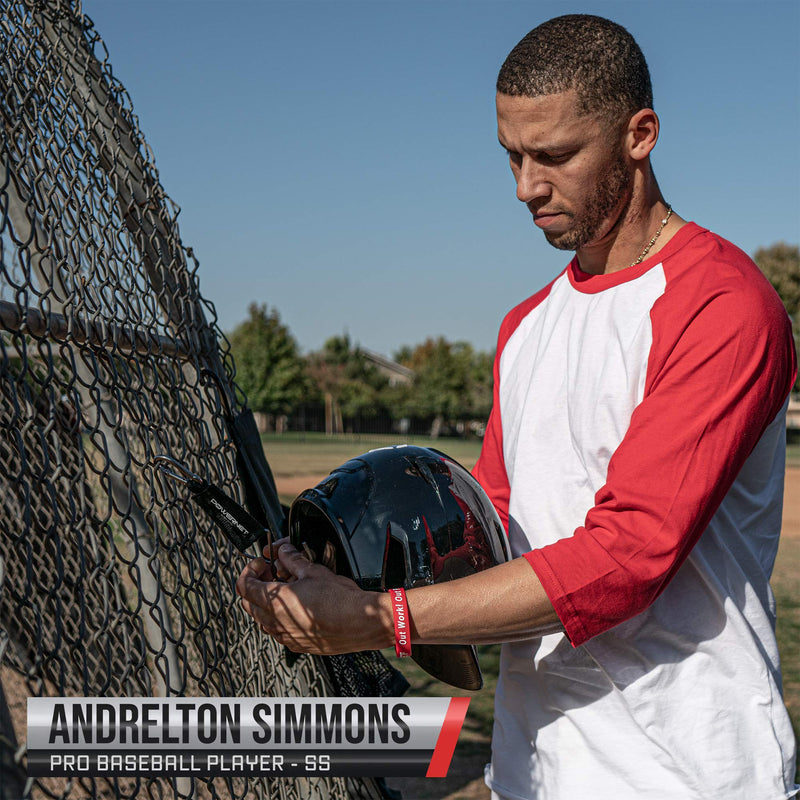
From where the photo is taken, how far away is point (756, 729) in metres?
1.88

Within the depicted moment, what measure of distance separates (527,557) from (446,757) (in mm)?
837

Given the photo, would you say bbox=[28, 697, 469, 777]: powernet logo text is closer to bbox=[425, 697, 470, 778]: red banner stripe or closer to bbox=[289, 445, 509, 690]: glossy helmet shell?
bbox=[425, 697, 470, 778]: red banner stripe

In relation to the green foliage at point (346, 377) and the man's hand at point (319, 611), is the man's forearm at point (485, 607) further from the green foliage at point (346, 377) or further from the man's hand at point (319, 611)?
the green foliage at point (346, 377)

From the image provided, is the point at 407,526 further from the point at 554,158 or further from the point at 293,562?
the point at 554,158

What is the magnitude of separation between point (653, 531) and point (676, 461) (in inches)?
5.7

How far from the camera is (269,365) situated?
62.3m

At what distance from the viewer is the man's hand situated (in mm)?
1789

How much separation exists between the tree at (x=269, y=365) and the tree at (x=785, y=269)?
3262 cm

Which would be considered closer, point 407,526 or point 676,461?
point 676,461

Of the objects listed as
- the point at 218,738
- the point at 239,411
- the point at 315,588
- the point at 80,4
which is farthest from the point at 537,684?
the point at 80,4

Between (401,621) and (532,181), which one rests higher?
(532,181)

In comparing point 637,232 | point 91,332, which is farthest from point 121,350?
point 637,232

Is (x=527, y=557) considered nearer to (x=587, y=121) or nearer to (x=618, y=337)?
(x=618, y=337)

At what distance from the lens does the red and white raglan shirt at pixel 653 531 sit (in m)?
1.69
